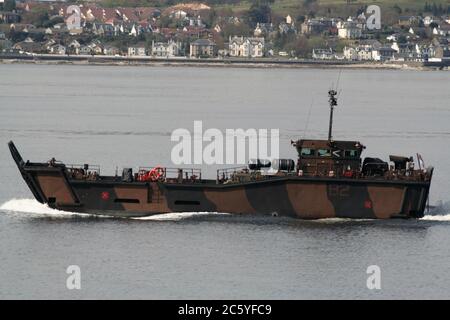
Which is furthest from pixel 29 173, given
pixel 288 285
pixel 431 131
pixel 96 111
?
pixel 96 111

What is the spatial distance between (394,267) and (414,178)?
24.9 feet

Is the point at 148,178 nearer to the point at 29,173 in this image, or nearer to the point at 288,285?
the point at 29,173

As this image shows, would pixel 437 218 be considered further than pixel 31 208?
No

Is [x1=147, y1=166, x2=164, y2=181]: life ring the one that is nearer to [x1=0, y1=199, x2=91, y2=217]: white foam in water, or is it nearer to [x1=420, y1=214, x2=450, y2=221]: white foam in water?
[x1=0, y1=199, x2=91, y2=217]: white foam in water

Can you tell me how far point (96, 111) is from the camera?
126062 millimetres

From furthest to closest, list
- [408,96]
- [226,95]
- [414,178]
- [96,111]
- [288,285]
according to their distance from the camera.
Result: [408,96] < [226,95] < [96,111] < [414,178] < [288,285]

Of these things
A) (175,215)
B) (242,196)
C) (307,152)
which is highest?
(307,152)

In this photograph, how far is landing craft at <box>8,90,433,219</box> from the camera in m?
59.6

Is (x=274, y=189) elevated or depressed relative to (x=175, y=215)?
elevated

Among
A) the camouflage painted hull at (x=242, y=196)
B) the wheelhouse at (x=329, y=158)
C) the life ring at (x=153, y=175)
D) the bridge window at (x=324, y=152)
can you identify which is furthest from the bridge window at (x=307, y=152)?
the life ring at (x=153, y=175)

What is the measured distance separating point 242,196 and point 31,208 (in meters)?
9.20

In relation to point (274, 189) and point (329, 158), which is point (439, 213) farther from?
point (274, 189)

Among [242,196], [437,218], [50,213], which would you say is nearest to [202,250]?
[242,196]

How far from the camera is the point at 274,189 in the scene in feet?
196
